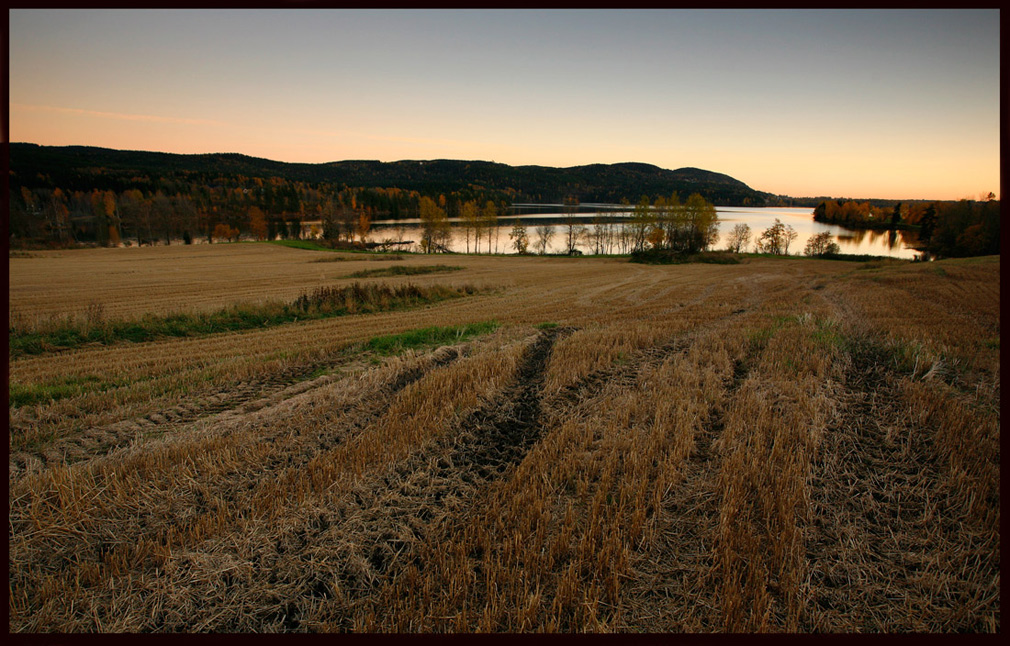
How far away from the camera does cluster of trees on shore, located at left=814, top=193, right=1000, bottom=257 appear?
51438 millimetres

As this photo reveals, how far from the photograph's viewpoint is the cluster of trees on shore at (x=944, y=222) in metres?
51.4

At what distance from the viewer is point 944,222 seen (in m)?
65.5

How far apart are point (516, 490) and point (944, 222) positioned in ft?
304

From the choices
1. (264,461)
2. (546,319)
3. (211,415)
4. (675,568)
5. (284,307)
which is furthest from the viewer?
(284,307)

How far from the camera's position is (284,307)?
1712 centimetres

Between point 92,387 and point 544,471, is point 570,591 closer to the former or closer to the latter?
point 544,471

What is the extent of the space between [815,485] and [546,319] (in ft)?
36.0

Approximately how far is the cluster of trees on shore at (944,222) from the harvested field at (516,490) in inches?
264

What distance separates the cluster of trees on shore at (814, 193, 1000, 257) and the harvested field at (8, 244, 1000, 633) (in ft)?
22.0

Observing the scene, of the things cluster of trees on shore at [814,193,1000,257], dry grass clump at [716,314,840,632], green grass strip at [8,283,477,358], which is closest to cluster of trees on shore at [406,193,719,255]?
cluster of trees on shore at [814,193,1000,257]

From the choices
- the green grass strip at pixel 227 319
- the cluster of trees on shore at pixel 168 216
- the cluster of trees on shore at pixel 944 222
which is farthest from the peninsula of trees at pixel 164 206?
the green grass strip at pixel 227 319

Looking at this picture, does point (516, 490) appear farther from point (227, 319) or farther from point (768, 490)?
point (227, 319)

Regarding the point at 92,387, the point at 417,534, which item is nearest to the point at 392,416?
the point at 417,534

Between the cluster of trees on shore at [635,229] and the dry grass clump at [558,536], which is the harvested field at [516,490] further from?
the cluster of trees on shore at [635,229]
